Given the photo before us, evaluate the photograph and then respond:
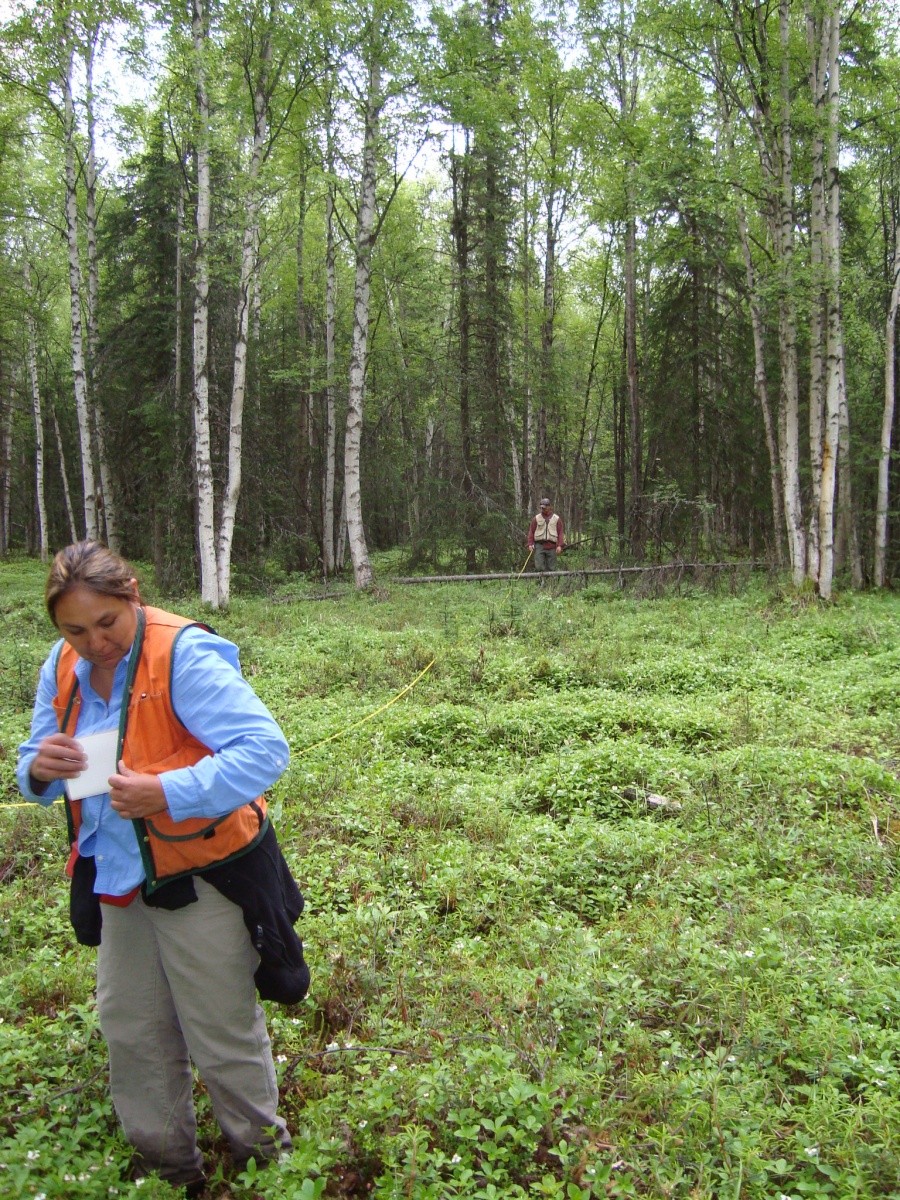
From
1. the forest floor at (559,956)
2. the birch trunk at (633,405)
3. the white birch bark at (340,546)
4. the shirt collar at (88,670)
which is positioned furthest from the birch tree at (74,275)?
the shirt collar at (88,670)

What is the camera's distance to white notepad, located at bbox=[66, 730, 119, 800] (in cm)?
→ 231

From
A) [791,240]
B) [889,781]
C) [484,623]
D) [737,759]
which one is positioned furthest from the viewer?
[791,240]

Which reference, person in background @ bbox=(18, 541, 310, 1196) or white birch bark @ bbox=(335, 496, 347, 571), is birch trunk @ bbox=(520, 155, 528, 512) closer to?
white birch bark @ bbox=(335, 496, 347, 571)

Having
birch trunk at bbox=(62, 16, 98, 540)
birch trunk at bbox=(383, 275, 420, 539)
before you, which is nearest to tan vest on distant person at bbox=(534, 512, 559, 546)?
birch trunk at bbox=(383, 275, 420, 539)

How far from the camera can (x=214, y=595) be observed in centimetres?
1449

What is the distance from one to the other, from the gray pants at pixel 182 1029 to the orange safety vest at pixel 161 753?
0.14 m

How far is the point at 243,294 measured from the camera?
13805mm

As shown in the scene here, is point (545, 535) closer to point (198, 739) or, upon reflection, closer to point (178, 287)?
point (178, 287)

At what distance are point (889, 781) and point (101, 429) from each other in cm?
1838

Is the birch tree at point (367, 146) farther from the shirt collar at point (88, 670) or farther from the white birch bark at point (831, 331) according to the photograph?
the shirt collar at point (88, 670)

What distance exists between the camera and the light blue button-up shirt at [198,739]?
219cm

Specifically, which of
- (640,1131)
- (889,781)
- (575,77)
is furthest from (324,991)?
(575,77)

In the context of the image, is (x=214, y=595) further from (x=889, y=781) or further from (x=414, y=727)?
(x=889, y=781)

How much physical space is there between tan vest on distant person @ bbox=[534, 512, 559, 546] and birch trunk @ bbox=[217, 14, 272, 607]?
6135mm
